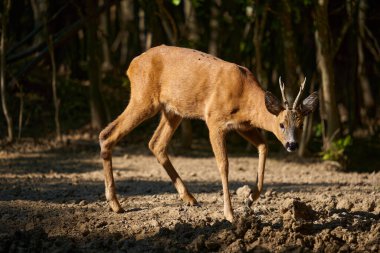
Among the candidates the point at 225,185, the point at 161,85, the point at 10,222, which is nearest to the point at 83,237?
the point at 10,222

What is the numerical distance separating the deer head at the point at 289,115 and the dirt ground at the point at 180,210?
0.71 meters

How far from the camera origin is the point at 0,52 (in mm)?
13312

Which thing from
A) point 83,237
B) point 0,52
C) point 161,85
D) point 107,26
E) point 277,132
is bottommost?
point 83,237

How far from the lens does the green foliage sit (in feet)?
41.4

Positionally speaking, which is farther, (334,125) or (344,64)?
(344,64)

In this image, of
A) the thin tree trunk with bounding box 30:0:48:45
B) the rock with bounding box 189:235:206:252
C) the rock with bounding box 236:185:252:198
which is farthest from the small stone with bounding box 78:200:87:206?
the thin tree trunk with bounding box 30:0:48:45

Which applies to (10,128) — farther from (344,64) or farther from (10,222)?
(344,64)

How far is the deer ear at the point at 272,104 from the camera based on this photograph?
8.24 metres

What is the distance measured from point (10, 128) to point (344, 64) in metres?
7.99

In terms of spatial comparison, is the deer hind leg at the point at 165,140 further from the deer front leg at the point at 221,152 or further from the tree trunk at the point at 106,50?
the tree trunk at the point at 106,50

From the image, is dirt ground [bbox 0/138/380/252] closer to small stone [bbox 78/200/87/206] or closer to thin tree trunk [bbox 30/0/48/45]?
small stone [bbox 78/200/87/206]

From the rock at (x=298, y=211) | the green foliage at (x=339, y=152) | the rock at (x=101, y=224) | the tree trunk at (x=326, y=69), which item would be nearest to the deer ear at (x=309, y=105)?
the rock at (x=298, y=211)

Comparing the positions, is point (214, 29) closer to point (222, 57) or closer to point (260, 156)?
point (222, 57)

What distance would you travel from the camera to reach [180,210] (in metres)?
8.37
